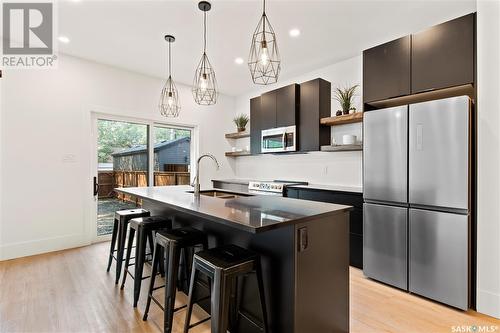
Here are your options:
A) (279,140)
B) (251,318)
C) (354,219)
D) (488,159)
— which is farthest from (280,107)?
(251,318)

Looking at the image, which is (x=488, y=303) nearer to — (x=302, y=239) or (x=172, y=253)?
(x=302, y=239)

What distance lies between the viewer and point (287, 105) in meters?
4.28

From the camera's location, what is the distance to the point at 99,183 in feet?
13.9

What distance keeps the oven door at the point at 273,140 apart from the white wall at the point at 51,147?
2298 millimetres

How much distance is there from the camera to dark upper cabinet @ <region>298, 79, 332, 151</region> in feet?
12.8

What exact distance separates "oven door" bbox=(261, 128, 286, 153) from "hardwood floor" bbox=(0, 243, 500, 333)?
2227 mm

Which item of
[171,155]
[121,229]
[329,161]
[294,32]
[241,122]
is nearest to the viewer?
[121,229]

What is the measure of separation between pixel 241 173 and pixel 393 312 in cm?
406

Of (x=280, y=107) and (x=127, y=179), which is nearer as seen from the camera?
Result: (x=280, y=107)

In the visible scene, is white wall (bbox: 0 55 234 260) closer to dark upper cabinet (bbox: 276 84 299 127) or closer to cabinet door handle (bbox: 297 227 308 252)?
dark upper cabinet (bbox: 276 84 299 127)

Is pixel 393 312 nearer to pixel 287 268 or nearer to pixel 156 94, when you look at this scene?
pixel 287 268

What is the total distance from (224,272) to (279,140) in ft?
10.3

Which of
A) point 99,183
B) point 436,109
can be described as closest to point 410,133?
point 436,109

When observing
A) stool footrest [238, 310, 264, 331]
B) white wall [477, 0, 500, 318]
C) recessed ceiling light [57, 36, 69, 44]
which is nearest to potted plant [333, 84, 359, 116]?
white wall [477, 0, 500, 318]
